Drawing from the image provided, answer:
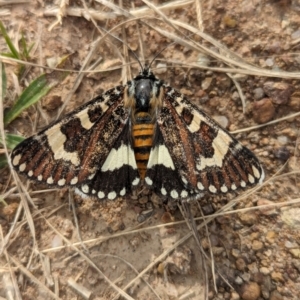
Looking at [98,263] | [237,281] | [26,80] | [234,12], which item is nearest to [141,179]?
[98,263]

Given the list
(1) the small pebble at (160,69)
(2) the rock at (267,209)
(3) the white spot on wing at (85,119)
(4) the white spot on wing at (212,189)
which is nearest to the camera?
(4) the white spot on wing at (212,189)

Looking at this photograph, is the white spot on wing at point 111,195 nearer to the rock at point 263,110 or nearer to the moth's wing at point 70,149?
the moth's wing at point 70,149

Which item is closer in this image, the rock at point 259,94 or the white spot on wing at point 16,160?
the white spot on wing at point 16,160

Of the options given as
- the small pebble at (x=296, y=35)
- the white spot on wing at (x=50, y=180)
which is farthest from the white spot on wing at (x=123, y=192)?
the small pebble at (x=296, y=35)

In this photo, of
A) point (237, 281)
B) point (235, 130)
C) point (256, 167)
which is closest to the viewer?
point (256, 167)

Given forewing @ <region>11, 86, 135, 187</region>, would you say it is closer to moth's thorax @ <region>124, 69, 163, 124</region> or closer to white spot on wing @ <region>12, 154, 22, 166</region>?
white spot on wing @ <region>12, 154, 22, 166</region>

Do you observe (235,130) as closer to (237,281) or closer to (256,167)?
(256,167)

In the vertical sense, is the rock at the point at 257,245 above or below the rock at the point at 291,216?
below

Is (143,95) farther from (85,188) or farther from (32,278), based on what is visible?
(32,278)
